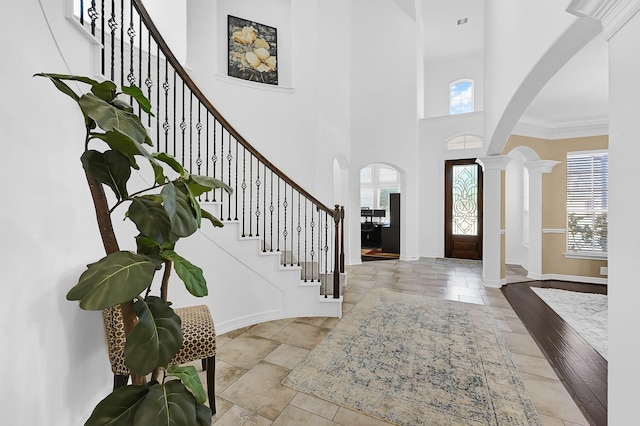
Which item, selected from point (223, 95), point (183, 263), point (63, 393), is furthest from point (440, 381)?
point (223, 95)

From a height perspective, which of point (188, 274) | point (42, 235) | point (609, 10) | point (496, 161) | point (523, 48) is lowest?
point (188, 274)

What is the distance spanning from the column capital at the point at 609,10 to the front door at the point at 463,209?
631 cm

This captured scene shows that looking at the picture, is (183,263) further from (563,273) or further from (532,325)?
(563,273)

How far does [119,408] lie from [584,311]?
4870mm

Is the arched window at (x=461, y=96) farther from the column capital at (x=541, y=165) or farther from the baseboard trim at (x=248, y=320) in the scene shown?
the baseboard trim at (x=248, y=320)

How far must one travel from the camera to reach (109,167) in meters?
0.94

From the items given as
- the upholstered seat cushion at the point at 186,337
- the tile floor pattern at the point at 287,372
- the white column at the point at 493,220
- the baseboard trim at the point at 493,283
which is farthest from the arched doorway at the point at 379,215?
the upholstered seat cushion at the point at 186,337

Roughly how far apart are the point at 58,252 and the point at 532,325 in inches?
166

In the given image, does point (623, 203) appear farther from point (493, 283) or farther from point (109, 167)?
point (493, 283)

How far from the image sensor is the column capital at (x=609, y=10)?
89 cm

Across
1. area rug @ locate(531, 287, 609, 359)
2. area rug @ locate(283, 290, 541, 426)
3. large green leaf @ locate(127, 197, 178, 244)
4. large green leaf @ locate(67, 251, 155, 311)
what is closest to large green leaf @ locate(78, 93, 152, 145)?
large green leaf @ locate(127, 197, 178, 244)

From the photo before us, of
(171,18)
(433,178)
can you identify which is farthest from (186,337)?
(433,178)

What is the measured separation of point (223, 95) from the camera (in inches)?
159

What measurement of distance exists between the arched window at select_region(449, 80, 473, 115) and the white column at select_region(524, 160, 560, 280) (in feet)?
12.1
